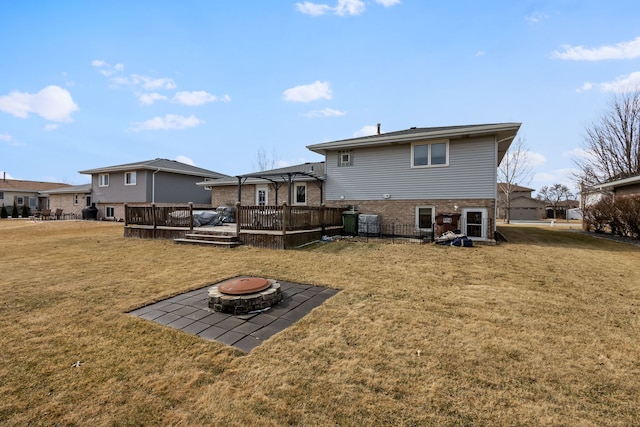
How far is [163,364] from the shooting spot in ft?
8.94

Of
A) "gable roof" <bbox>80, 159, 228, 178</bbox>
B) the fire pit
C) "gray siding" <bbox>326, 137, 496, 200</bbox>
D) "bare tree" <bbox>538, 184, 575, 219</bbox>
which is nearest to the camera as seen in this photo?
the fire pit

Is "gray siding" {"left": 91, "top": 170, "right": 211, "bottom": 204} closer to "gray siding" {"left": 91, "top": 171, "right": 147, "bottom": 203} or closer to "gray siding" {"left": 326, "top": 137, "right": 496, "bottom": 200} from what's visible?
"gray siding" {"left": 91, "top": 171, "right": 147, "bottom": 203}

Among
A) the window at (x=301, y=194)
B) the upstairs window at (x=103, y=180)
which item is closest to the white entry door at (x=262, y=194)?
the window at (x=301, y=194)

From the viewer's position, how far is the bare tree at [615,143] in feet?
74.3

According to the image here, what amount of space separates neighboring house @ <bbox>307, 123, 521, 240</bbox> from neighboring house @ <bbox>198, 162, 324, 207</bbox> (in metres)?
1.11

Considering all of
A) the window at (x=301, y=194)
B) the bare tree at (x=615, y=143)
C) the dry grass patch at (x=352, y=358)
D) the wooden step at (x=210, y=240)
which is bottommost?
the dry grass patch at (x=352, y=358)

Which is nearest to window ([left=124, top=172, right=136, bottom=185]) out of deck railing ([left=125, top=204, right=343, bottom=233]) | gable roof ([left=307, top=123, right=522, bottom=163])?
deck railing ([left=125, top=204, right=343, bottom=233])

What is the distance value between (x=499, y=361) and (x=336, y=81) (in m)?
14.5

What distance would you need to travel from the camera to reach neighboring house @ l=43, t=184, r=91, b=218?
26078 mm

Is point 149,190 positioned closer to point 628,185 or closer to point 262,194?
point 262,194

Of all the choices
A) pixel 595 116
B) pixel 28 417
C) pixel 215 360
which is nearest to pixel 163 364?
pixel 215 360

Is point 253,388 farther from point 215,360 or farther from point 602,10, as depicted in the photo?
point 602,10

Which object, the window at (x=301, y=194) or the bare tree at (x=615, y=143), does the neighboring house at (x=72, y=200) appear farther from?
the bare tree at (x=615, y=143)

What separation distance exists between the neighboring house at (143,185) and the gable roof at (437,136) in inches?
555
